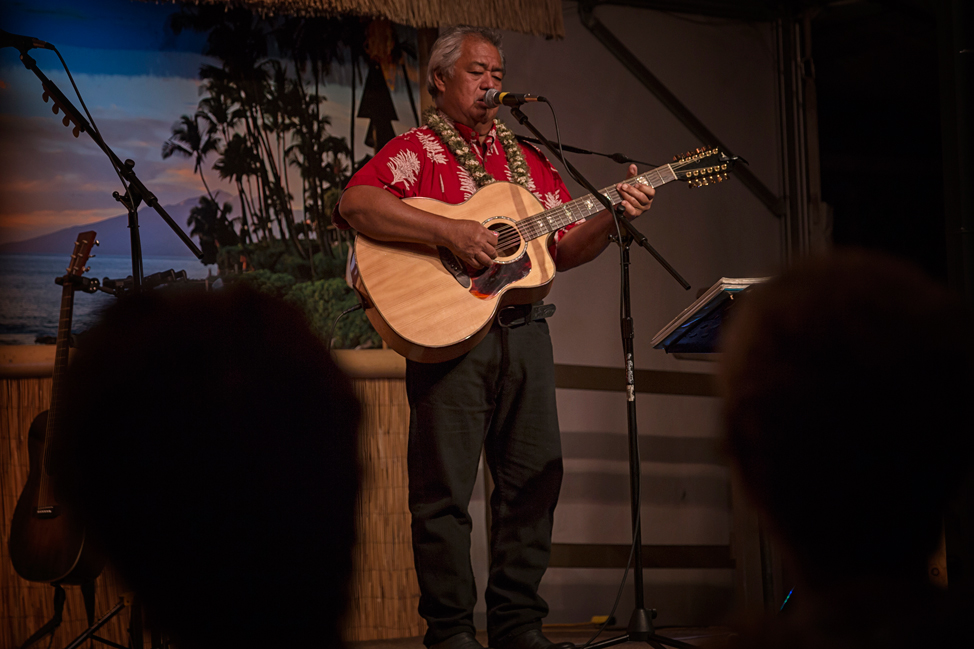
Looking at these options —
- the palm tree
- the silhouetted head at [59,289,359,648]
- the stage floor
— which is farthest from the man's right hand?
the silhouetted head at [59,289,359,648]

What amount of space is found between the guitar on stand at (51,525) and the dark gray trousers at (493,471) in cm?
102

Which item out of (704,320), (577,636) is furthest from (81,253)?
(577,636)

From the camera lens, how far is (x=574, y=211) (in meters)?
2.60

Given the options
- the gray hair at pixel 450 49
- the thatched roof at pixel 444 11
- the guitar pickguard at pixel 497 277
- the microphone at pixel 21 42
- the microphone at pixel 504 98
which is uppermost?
the thatched roof at pixel 444 11

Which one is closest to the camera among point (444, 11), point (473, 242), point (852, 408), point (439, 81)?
point (852, 408)

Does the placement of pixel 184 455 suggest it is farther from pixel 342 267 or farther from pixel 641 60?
pixel 641 60

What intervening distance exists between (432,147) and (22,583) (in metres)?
2.10

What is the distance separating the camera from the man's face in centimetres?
265

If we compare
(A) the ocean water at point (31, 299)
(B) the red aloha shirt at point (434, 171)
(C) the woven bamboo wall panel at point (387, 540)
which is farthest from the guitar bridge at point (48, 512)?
(B) the red aloha shirt at point (434, 171)

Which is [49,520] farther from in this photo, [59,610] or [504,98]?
[504,98]

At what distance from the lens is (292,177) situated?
10.9 ft

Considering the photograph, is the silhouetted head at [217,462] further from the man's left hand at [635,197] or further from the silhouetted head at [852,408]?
the man's left hand at [635,197]

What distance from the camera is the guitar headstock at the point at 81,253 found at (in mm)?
2691

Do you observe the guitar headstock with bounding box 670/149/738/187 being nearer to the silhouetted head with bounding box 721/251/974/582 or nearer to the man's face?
the man's face
